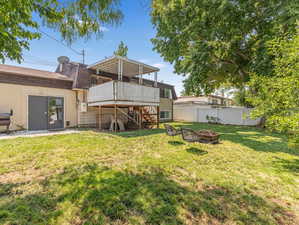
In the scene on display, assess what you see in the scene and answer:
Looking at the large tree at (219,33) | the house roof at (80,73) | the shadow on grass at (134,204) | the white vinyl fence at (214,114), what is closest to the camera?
the shadow on grass at (134,204)

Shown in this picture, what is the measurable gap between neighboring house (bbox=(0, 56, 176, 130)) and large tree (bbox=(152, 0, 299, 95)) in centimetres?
311

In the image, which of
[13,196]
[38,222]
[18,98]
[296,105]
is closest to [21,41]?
[13,196]

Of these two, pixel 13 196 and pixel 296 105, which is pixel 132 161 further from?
pixel 296 105

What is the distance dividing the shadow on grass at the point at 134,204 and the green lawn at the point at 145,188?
0.01 metres

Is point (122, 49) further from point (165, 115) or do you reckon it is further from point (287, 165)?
point (287, 165)

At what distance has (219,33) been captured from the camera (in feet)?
30.6

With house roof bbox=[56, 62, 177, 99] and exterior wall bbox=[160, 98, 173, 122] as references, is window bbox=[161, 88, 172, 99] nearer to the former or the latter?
exterior wall bbox=[160, 98, 173, 122]

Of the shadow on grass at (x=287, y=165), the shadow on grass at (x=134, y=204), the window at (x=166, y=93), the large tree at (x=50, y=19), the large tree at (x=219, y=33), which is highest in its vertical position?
the large tree at (x=219, y=33)

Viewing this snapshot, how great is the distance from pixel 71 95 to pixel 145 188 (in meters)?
10.1

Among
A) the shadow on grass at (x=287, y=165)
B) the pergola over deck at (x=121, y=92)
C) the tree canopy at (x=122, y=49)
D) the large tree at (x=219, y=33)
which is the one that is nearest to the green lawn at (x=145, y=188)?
the shadow on grass at (x=287, y=165)

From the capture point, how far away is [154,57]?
13422mm

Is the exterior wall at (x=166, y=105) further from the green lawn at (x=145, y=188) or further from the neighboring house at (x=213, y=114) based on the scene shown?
the green lawn at (x=145, y=188)

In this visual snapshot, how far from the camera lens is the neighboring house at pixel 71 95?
827cm

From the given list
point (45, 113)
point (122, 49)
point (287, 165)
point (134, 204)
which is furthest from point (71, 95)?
point (122, 49)
